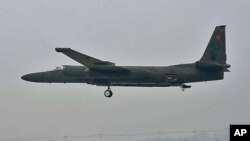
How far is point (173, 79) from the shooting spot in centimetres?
4975

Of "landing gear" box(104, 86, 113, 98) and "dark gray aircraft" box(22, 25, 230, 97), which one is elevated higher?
"dark gray aircraft" box(22, 25, 230, 97)

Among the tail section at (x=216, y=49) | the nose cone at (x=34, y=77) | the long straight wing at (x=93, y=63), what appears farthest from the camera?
the nose cone at (x=34, y=77)

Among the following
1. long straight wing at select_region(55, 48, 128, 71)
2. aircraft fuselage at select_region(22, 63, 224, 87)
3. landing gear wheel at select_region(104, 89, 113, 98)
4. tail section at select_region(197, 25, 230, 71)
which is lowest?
landing gear wheel at select_region(104, 89, 113, 98)

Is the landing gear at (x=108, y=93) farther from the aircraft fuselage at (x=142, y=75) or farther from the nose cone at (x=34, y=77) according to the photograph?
the nose cone at (x=34, y=77)

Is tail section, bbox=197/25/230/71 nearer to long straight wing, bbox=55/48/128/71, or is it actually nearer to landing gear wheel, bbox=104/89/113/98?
long straight wing, bbox=55/48/128/71

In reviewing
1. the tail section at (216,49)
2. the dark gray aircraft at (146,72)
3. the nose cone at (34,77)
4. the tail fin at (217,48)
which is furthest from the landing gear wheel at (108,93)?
the tail fin at (217,48)

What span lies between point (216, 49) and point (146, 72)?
27.4 feet

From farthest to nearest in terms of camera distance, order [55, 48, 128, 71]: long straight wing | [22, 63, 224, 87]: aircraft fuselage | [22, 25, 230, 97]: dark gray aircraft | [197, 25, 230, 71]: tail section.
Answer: [197, 25, 230, 71]: tail section, [55, 48, 128, 71]: long straight wing, [22, 63, 224, 87]: aircraft fuselage, [22, 25, 230, 97]: dark gray aircraft

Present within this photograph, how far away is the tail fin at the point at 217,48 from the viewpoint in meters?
50.8

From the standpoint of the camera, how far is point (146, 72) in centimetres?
4981

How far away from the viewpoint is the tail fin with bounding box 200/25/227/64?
167 ft

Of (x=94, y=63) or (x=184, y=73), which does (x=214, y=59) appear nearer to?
(x=184, y=73)

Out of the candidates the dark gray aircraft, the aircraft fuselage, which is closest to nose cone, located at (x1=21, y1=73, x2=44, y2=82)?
the dark gray aircraft

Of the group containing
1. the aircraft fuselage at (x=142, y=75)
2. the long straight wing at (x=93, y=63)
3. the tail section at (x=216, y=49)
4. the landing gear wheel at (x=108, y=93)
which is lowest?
the landing gear wheel at (x=108, y=93)
